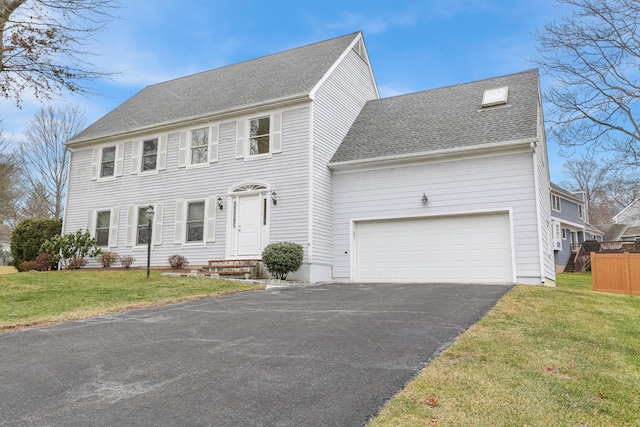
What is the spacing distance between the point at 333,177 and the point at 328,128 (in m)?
1.61

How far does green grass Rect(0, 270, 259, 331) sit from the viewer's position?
7.38 m

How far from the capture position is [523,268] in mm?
10891

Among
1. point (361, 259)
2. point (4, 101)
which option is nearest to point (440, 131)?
point (361, 259)

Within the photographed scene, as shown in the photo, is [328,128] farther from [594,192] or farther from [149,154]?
[594,192]

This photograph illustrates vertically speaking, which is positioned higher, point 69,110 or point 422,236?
point 69,110

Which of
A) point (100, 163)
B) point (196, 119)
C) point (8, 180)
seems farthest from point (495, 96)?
point (8, 180)

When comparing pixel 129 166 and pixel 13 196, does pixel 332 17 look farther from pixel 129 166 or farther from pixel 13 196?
pixel 13 196

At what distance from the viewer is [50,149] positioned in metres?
27.8

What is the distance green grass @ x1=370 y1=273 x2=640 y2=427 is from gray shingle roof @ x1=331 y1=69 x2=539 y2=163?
23.5ft

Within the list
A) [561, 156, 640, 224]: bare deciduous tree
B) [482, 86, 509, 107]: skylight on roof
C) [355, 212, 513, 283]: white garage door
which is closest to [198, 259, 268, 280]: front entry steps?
[355, 212, 513, 283]: white garage door

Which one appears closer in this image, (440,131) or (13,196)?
(440,131)

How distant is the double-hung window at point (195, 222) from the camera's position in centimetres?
1419

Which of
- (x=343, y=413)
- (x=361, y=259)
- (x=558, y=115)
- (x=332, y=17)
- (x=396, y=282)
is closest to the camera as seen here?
(x=343, y=413)

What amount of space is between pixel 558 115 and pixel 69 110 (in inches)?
1079
